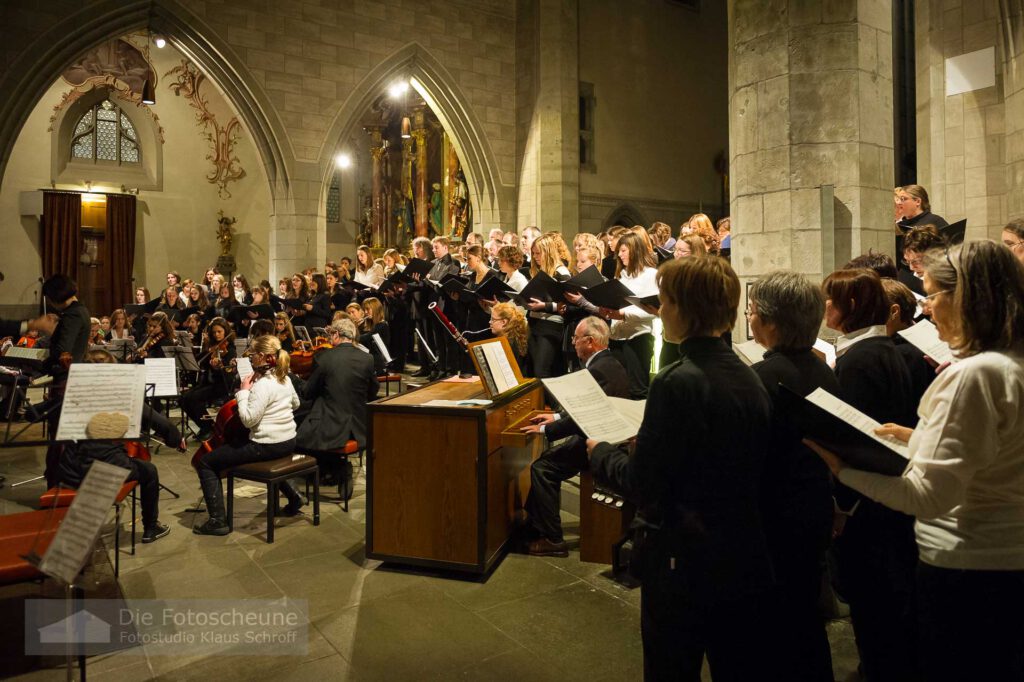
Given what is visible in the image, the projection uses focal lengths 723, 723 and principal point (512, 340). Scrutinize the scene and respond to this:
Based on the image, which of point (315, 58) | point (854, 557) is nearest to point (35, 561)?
point (854, 557)

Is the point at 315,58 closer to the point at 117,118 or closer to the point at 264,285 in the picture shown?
the point at 264,285

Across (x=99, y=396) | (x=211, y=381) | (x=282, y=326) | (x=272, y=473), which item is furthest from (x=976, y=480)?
(x=211, y=381)

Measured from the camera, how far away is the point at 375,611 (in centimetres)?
327

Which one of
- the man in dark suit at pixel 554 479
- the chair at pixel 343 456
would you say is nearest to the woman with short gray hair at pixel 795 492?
the man in dark suit at pixel 554 479

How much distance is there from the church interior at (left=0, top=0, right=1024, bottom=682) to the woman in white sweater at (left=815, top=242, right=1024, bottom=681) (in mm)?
449

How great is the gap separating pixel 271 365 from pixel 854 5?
4.43 m

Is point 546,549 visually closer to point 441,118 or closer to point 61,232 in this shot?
point 441,118

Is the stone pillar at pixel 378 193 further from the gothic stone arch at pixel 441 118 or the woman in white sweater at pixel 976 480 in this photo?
the woman in white sweater at pixel 976 480

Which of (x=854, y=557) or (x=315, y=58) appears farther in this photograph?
(x=315, y=58)

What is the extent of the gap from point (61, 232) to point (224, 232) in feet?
10.6

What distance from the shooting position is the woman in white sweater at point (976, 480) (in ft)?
4.99

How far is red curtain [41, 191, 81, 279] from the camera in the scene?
14.8m

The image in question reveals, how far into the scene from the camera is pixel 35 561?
2.18 metres

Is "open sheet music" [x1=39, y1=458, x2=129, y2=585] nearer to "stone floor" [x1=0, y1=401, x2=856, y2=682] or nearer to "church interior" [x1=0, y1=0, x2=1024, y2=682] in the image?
"church interior" [x1=0, y1=0, x2=1024, y2=682]
